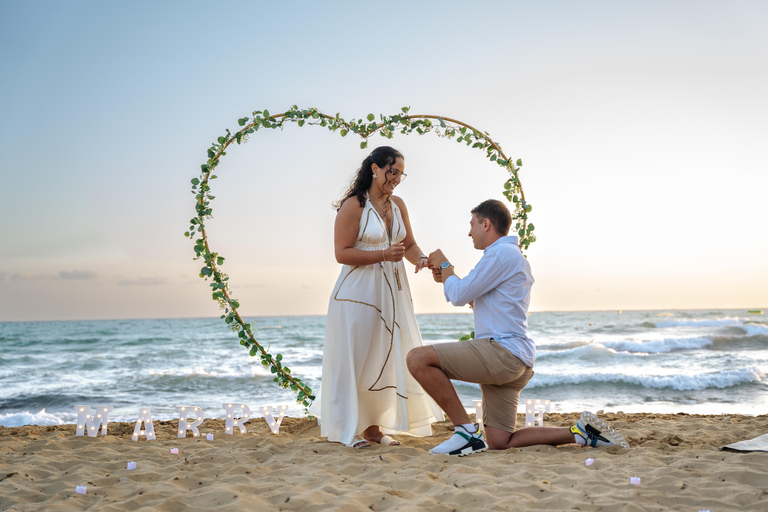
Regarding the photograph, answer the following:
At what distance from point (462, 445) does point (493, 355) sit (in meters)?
0.66

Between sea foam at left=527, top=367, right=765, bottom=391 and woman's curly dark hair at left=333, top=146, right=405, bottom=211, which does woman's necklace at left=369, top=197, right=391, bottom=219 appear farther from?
sea foam at left=527, top=367, right=765, bottom=391

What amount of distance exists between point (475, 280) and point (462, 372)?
64 cm

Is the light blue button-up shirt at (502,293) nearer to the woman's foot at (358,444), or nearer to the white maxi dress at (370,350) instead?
the white maxi dress at (370,350)

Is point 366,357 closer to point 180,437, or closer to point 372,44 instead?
point 180,437

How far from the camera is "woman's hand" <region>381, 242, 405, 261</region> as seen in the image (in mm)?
4117

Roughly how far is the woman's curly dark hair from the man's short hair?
0.84 metres

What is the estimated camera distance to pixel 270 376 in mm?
13203

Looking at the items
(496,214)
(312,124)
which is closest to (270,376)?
(312,124)

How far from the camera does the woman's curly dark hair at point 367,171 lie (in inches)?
169

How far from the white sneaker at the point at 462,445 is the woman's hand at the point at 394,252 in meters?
1.31

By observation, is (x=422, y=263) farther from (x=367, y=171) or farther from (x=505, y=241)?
(x=367, y=171)

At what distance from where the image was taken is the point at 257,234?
11258mm

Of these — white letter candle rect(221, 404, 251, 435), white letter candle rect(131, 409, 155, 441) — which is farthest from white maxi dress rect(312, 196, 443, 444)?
white letter candle rect(131, 409, 155, 441)

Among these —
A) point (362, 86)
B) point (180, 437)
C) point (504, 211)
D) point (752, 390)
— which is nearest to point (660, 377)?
point (752, 390)
